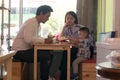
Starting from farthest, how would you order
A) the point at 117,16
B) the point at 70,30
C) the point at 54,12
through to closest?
the point at 54,12, the point at 70,30, the point at 117,16

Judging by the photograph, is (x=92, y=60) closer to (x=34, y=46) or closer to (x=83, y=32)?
(x=83, y=32)

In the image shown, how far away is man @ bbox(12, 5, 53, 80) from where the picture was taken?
357 centimetres

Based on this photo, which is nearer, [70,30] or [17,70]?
[17,70]

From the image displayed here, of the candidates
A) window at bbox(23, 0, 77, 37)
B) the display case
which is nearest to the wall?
the display case

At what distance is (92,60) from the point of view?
3686mm

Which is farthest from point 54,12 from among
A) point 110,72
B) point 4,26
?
point 110,72

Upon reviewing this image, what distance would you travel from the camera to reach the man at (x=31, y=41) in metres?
3.57

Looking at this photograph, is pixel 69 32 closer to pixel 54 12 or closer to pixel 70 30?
pixel 70 30

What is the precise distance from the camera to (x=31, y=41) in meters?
3.53

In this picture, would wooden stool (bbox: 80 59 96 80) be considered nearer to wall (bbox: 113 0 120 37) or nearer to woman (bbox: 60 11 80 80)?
woman (bbox: 60 11 80 80)

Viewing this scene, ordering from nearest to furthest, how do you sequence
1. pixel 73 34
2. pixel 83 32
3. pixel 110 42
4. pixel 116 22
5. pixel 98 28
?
pixel 110 42
pixel 116 22
pixel 83 32
pixel 73 34
pixel 98 28

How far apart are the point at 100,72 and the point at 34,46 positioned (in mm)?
1977

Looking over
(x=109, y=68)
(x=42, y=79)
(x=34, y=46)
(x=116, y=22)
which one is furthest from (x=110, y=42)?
(x=42, y=79)

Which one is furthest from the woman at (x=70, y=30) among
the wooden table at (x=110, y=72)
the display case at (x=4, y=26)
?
the wooden table at (x=110, y=72)
